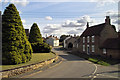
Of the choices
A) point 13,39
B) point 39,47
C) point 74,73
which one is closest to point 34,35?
point 39,47

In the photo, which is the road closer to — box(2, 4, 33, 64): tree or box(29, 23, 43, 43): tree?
box(2, 4, 33, 64): tree

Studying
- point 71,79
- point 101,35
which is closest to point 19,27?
point 71,79

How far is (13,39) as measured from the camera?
1630 centimetres

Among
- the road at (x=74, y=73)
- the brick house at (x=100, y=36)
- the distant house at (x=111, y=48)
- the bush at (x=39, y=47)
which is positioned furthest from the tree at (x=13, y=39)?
the brick house at (x=100, y=36)

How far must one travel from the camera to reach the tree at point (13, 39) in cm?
1559

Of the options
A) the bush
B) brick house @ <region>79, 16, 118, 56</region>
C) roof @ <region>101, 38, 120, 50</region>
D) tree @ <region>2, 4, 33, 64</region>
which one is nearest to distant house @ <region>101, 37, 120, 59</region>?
roof @ <region>101, 38, 120, 50</region>

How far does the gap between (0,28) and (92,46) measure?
85.5 ft

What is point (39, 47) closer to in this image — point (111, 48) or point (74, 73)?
point (111, 48)

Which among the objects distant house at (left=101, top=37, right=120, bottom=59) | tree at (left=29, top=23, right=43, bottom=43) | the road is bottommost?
the road

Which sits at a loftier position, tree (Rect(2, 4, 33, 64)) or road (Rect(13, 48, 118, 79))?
tree (Rect(2, 4, 33, 64))

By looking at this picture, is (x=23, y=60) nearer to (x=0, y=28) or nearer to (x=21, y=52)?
(x=21, y=52)

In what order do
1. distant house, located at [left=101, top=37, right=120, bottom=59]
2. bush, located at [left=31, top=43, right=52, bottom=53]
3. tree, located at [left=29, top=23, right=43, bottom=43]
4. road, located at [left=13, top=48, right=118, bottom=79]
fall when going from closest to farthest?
road, located at [left=13, top=48, right=118, bottom=79], distant house, located at [left=101, top=37, right=120, bottom=59], bush, located at [left=31, top=43, right=52, bottom=53], tree, located at [left=29, top=23, right=43, bottom=43]

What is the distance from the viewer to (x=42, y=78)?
1221 centimetres

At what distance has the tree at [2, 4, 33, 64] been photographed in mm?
15586
